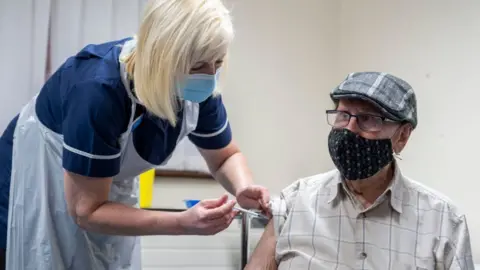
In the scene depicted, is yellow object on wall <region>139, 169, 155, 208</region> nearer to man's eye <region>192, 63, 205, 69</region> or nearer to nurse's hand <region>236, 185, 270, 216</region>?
nurse's hand <region>236, 185, 270, 216</region>

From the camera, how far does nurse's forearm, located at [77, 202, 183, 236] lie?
4.78 ft

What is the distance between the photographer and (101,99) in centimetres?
142

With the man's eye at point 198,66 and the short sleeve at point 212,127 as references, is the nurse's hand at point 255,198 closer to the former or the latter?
the short sleeve at point 212,127

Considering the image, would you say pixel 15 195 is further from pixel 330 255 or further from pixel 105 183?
pixel 330 255

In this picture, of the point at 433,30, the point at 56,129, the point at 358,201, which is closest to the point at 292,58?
the point at 433,30

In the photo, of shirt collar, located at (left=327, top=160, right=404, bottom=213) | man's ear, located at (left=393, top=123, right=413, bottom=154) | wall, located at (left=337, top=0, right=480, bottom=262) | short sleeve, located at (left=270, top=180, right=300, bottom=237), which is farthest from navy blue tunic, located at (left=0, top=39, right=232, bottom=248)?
wall, located at (left=337, top=0, right=480, bottom=262)

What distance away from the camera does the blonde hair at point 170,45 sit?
53.8 inches

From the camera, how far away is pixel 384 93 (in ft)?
5.20

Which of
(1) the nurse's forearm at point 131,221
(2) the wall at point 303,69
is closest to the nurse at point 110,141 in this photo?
(1) the nurse's forearm at point 131,221

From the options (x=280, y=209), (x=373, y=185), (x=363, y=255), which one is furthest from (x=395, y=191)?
(x=280, y=209)

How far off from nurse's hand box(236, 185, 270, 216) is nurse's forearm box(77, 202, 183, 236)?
30cm

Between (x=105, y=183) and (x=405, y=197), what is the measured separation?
0.82 meters

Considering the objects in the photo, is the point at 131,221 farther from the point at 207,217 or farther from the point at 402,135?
the point at 402,135

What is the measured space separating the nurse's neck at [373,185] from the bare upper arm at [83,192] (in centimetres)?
70
